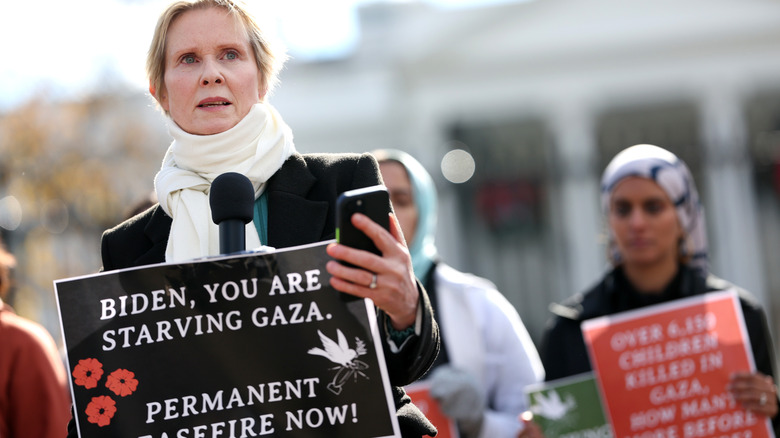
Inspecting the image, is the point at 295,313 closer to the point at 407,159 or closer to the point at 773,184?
the point at 407,159

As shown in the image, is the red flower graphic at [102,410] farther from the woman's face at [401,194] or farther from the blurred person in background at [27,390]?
the woman's face at [401,194]

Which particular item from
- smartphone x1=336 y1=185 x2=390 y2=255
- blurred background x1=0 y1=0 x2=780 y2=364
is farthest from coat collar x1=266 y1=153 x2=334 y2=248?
blurred background x1=0 y1=0 x2=780 y2=364

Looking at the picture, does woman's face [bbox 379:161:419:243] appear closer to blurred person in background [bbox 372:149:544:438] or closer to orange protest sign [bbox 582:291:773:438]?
blurred person in background [bbox 372:149:544:438]

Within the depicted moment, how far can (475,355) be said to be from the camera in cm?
449

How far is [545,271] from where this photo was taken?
2098cm

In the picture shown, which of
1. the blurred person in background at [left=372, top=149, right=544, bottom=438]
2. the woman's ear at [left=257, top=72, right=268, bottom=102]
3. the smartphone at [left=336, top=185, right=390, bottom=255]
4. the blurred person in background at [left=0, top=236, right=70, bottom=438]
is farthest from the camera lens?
the blurred person in background at [left=372, top=149, right=544, bottom=438]

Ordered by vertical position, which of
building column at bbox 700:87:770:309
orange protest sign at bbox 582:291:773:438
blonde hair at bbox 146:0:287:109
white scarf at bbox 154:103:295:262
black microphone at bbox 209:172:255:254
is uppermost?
building column at bbox 700:87:770:309

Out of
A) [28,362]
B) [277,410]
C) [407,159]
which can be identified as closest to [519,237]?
[407,159]

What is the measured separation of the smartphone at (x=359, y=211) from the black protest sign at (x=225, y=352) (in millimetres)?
179

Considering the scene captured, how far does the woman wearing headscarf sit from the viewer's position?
435cm

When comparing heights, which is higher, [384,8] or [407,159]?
[384,8]

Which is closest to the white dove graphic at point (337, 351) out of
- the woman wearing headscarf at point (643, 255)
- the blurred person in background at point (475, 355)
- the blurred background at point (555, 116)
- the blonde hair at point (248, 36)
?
the blonde hair at point (248, 36)

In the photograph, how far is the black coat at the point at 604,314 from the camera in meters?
4.11

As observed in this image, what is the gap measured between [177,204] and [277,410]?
1.93 ft
